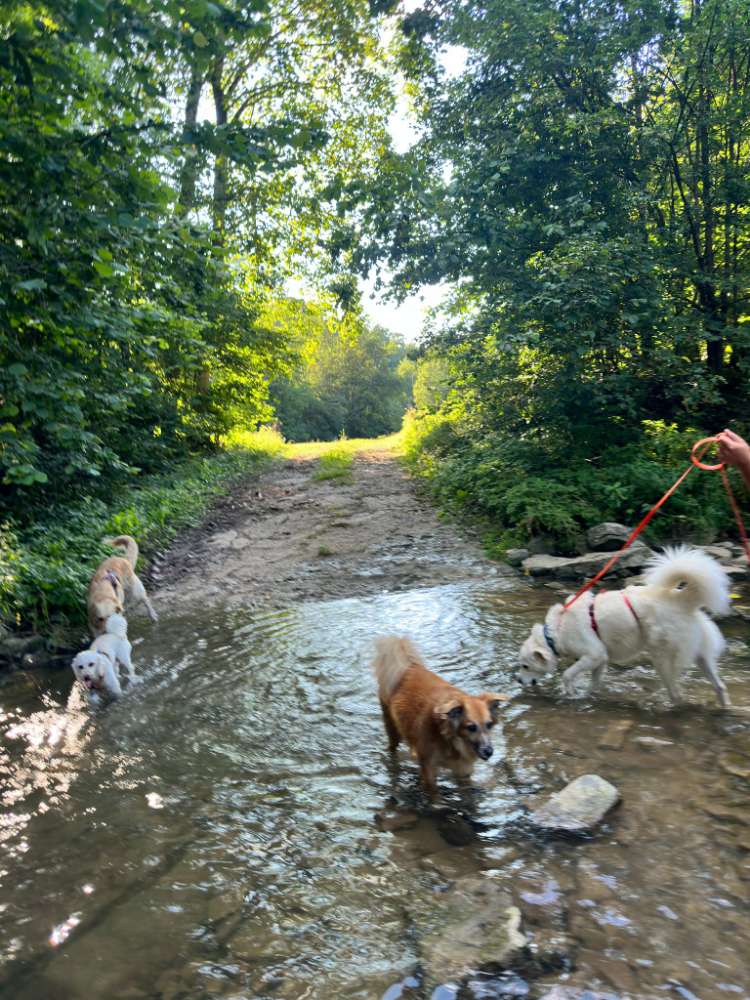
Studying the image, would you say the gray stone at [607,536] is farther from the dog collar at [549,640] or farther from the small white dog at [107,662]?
the small white dog at [107,662]

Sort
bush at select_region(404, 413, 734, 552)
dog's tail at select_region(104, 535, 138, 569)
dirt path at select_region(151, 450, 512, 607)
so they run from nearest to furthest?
1. dog's tail at select_region(104, 535, 138, 569)
2. dirt path at select_region(151, 450, 512, 607)
3. bush at select_region(404, 413, 734, 552)

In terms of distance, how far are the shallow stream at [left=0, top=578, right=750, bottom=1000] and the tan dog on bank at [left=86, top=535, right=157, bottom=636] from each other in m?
0.93

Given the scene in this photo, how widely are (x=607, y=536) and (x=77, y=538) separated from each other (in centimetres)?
802

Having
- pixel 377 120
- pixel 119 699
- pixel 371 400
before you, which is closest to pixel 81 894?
pixel 119 699

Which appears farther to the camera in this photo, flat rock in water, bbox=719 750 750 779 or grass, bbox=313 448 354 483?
grass, bbox=313 448 354 483

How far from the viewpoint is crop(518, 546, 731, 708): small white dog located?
5.02 metres

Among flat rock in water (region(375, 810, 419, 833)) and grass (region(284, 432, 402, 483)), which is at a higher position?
grass (region(284, 432, 402, 483))

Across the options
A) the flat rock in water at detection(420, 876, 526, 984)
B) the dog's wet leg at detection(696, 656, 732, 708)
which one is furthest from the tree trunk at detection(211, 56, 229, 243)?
the flat rock in water at detection(420, 876, 526, 984)

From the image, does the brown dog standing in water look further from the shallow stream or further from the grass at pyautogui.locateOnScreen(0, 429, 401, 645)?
the grass at pyautogui.locateOnScreen(0, 429, 401, 645)

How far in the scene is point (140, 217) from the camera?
5289 millimetres

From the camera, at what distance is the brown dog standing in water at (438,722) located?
4.05 metres

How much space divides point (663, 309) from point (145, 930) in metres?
10.8

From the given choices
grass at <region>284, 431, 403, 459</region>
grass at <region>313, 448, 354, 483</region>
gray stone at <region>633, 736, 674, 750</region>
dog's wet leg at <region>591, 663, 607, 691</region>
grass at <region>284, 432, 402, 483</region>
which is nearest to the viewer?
gray stone at <region>633, 736, 674, 750</region>

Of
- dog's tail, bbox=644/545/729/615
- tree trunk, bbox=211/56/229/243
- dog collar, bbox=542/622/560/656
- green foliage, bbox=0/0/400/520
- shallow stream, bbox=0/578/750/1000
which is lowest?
shallow stream, bbox=0/578/750/1000
